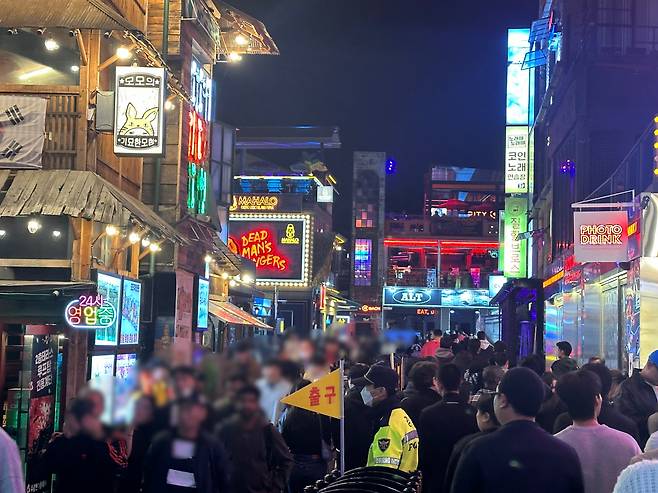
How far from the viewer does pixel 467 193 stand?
96750mm

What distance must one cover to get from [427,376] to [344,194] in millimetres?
61467

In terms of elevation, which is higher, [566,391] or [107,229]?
[107,229]

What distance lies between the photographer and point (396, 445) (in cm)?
777

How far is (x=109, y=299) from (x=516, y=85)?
25.1m

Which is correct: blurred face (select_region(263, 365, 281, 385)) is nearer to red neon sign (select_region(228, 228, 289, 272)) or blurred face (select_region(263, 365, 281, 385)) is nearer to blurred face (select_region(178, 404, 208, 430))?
blurred face (select_region(178, 404, 208, 430))

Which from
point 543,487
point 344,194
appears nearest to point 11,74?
point 543,487

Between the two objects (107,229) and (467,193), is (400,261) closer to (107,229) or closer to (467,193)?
(467,193)

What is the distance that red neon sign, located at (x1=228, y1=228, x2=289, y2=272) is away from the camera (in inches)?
1796

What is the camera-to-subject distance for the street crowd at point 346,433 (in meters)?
3.75

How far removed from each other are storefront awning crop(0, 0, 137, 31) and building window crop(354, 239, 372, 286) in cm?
5696

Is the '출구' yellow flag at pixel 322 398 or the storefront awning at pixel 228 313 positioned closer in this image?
the '출구' yellow flag at pixel 322 398

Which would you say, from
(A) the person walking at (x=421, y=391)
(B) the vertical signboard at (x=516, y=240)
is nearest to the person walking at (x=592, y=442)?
(A) the person walking at (x=421, y=391)

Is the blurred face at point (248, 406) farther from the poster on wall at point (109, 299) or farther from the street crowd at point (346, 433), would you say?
the poster on wall at point (109, 299)

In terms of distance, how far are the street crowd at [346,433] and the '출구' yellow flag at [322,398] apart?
0.73ft
